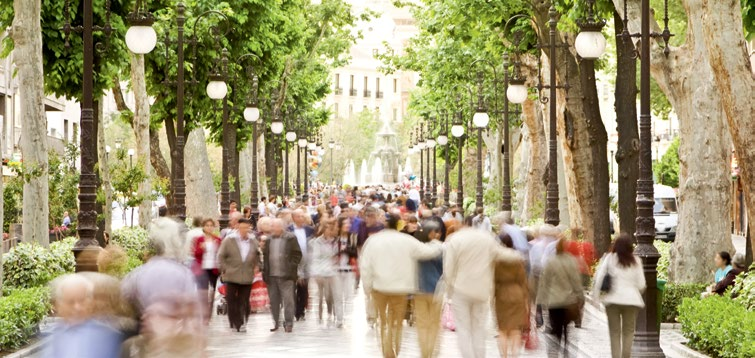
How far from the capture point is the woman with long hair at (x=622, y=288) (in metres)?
14.9

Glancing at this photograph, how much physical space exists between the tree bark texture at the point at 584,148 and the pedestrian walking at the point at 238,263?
12.1m

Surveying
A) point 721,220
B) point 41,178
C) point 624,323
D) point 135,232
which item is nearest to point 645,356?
point 624,323

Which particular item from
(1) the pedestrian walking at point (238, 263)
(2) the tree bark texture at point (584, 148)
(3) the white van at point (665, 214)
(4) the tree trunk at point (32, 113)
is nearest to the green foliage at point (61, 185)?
(4) the tree trunk at point (32, 113)

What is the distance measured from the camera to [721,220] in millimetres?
22922

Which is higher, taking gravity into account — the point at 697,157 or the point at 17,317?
the point at 697,157

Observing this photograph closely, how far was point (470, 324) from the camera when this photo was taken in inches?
599

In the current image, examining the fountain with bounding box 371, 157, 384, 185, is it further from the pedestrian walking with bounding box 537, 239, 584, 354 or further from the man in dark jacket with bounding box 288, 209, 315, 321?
the pedestrian walking with bounding box 537, 239, 584, 354

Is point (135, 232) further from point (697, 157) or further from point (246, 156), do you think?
point (246, 156)

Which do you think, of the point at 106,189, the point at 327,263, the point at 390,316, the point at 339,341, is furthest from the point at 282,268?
the point at 106,189

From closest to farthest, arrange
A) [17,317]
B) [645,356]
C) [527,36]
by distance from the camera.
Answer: [645,356] < [17,317] < [527,36]

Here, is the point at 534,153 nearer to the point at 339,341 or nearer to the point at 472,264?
the point at 339,341

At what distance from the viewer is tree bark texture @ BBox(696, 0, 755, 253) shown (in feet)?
58.5

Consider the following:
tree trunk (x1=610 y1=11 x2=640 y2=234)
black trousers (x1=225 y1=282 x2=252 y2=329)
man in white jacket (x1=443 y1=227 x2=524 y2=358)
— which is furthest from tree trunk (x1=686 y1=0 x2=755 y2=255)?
tree trunk (x1=610 y1=11 x2=640 y2=234)

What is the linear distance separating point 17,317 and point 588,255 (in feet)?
25.4
